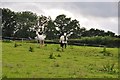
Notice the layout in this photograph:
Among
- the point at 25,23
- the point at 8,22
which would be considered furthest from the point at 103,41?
the point at 25,23

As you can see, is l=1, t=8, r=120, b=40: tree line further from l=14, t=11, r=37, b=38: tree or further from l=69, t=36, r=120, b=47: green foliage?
l=69, t=36, r=120, b=47: green foliage

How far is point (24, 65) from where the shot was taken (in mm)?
18906

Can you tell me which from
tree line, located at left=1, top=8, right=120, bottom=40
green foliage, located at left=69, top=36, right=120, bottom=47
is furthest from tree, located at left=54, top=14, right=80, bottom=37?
green foliage, located at left=69, top=36, right=120, bottom=47

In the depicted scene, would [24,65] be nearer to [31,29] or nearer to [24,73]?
[24,73]

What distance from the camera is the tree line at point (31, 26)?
98062 millimetres

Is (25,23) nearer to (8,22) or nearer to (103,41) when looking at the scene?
(8,22)

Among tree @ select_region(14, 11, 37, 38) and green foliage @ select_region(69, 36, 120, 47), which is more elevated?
tree @ select_region(14, 11, 37, 38)

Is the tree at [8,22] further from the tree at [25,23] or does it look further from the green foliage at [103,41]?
the green foliage at [103,41]

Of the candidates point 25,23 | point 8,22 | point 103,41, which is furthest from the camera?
point 25,23

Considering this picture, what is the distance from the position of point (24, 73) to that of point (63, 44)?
17.3m

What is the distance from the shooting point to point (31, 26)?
347ft

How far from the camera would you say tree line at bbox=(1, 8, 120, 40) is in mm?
98062

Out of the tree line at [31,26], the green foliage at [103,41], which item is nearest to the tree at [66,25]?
the tree line at [31,26]

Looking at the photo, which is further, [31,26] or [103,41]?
[31,26]
